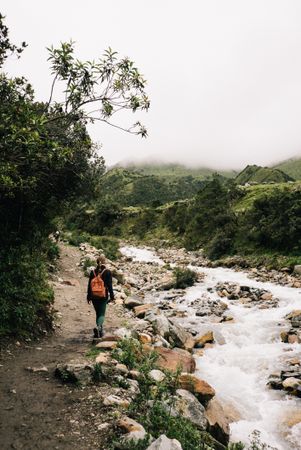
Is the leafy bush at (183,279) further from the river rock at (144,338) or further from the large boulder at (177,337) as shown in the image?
the river rock at (144,338)

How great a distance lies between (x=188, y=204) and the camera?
212 ft

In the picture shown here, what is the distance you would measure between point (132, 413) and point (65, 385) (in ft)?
6.31

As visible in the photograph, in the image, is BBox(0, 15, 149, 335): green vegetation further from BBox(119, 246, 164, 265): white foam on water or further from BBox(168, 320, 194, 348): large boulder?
BBox(119, 246, 164, 265): white foam on water

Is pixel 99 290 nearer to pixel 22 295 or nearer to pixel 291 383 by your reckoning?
pixel 22 295

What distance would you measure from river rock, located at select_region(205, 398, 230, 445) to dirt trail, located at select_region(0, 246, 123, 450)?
283 centimetres

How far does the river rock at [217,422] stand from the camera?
8117mm

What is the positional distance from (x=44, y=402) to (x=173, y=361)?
4336mm

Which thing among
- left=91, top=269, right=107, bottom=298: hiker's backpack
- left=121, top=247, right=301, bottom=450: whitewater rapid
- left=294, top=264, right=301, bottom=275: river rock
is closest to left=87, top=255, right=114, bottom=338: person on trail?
left=91, top=269, right=107, bottom=298: hiker's backpack

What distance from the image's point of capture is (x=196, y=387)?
9.00 meters

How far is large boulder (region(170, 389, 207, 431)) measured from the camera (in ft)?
24.7

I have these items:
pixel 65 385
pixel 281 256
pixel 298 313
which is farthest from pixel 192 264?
pixel 65 385

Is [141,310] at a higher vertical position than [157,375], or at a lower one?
lower

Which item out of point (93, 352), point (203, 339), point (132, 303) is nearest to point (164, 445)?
point (93, 352)

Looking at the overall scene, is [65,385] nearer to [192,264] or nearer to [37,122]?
[37,122]
